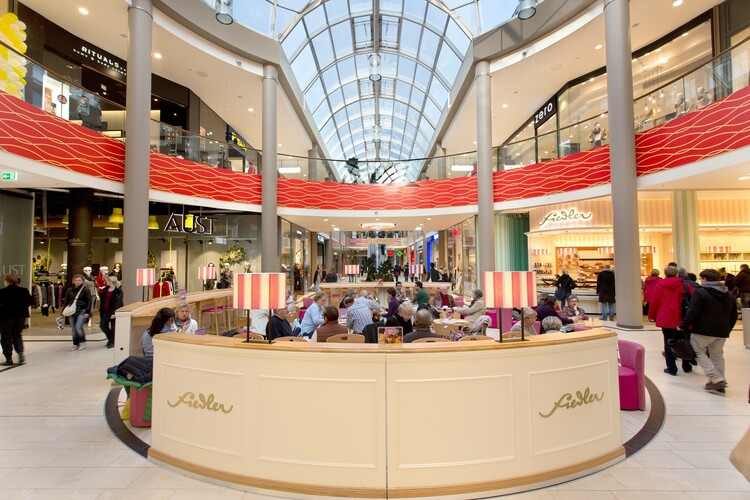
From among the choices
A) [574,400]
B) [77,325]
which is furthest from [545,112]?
[77,325]

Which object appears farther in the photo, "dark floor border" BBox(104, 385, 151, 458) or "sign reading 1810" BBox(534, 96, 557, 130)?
"sign reading 1810" BBox(534, 96, 557, 130)

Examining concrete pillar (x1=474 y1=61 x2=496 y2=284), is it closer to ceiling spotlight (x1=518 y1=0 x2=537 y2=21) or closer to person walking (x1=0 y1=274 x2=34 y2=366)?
ceiling spotlight (x1=518 y1=0 x2=537 y2=21)

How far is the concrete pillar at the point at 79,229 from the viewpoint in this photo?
375 inches

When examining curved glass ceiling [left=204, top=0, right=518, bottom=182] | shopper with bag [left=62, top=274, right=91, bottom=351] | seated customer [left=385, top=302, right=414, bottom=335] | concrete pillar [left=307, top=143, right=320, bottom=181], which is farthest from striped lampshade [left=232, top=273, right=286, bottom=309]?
concrete pillar [left=307, top=143, right=320, bottom=181]

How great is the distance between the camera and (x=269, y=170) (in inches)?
499

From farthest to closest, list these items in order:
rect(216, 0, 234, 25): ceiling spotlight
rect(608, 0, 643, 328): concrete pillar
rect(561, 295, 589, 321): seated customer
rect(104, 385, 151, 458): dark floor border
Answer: rect(216, 0, 234, 25): ceiling spotlight
rect(608, 0, 643, 328): concrete pillar
rect(561, 295, 589, 321): seated customer
rect(104, 385, 151, 458): dark floor border

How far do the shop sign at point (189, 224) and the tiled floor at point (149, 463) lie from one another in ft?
20.2

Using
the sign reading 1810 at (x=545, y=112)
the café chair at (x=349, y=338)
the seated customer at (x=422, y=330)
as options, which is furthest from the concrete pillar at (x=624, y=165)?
the café chair at (x=349, y=338)

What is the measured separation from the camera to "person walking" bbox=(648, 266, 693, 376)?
5.54m

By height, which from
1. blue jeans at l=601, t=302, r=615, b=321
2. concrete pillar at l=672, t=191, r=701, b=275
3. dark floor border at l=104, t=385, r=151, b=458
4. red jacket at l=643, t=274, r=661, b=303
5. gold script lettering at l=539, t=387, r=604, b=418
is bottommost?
dark floor border at l=104, t=385, r=151, b=458

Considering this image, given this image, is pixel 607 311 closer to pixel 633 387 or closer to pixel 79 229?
pixel 633 387

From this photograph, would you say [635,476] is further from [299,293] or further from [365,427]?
[299,293]

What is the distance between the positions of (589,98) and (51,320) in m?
17.3

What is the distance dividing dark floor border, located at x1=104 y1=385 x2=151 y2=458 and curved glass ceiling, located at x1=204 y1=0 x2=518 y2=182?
10.6 m
